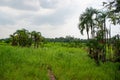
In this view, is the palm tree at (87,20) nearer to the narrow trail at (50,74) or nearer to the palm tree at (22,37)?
the palm tree at (22,37)

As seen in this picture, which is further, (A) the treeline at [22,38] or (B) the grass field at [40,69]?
(A) the treeline at [22,38]

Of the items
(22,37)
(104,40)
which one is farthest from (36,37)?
(104,40)

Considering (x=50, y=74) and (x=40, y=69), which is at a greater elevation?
(x=40, y=69)

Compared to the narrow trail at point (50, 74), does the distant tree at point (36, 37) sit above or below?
above

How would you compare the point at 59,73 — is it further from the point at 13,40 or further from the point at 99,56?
the point at 13,40

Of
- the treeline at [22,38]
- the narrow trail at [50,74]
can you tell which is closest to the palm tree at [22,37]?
the treeline at [22,38]

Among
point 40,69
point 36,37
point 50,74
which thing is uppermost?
point 36,37

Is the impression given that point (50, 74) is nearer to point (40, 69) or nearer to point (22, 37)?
point (40, 69)

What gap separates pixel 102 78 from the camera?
25.7 meters

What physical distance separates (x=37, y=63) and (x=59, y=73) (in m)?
3.23

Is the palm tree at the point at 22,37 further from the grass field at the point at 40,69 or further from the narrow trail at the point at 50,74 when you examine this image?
the narrow trail at the point at 50,74

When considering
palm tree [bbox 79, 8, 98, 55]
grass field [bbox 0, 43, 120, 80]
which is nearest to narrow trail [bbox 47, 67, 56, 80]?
grass field [bbox 0, 43, 120, 80]

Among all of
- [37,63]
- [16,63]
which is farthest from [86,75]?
[16,63]

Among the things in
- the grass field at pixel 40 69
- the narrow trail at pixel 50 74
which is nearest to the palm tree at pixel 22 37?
the grass field at pixel 40 69
